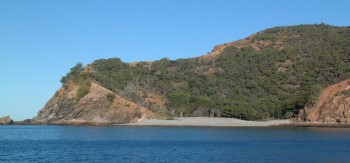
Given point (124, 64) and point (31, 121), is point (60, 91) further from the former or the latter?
point (124, 64)

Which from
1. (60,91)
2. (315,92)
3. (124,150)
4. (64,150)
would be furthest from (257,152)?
(60,91)

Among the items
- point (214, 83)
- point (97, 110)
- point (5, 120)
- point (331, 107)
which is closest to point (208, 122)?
point (97, 110)

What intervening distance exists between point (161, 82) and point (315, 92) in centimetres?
5271

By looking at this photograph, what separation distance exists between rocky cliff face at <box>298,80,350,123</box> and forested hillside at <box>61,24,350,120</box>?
2.77 metres

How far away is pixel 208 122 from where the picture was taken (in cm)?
13162

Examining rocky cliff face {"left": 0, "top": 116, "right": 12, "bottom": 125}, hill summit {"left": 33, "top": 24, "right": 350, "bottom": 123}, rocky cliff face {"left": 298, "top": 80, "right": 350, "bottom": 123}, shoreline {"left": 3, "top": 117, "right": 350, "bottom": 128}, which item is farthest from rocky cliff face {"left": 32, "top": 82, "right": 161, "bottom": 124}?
rocky cliff face {"left": 298, "top": 80, "right": 350, "bottom": 123}

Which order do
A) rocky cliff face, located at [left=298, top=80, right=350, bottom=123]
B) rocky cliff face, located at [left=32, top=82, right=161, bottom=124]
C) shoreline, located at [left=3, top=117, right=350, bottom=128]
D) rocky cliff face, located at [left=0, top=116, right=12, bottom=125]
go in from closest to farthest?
rocky cliff face, located at [left=298, top=80, right=350, bottom=123]
shoreline, located at [left=3, top=117, right=350, bottom=128]
rocky cliff face, located at [left=32, top=82, right=161, bottom=124]
rocky cliff face, located at [left=0, top=116, right=12, bottom=125]

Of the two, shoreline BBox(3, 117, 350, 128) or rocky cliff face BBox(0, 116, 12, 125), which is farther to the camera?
rocky cliff face BBox(0, 116, 12, 125)

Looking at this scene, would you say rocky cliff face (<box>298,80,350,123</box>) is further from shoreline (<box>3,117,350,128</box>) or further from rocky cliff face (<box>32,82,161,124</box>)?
rocky cliff face (<box>32,82,161,124</box>)

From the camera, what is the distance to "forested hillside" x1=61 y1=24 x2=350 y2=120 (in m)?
138

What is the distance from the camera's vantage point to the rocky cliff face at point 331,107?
378ft

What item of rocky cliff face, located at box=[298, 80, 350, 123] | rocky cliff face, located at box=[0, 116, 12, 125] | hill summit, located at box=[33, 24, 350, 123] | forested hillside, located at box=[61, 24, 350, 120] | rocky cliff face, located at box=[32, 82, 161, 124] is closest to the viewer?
rocky cliff face, located at box=[298, 80, 350, 123]

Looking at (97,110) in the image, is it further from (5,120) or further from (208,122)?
(5,120)

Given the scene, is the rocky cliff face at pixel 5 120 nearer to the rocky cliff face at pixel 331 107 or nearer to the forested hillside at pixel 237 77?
the forested hillside at pixel 237 77
